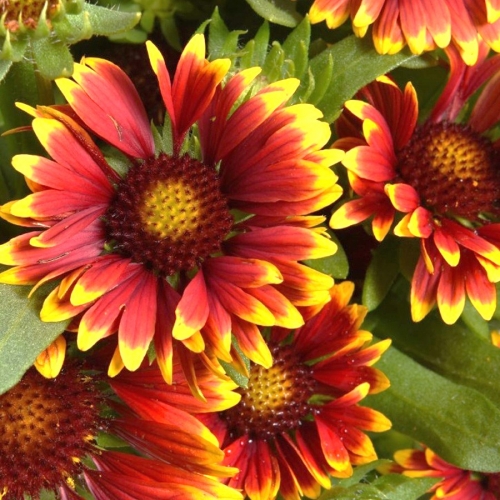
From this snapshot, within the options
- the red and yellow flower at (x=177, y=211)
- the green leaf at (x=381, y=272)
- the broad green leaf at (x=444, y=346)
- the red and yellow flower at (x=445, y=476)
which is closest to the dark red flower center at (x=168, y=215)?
the red and yellow flower at (x=177, y=211)

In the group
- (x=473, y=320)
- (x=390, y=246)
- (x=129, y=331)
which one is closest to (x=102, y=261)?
(x=129, y=331)

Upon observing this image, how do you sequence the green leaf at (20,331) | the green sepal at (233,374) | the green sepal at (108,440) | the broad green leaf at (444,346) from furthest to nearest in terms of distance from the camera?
the broad green leaf at (444,346) → the green sepal at (108,440) → the green sepal at (233,374) → the green leaf at (20,331)

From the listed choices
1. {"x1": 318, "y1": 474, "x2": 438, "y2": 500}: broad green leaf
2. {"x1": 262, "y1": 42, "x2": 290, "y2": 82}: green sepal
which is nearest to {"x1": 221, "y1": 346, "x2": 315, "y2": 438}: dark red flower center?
{"x1": 318, "y1": 474, "x2": 438, "y2": 500}: broad green leaf

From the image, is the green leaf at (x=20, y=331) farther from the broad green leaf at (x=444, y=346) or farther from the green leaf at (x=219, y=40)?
the broad green leaf at (x=444, y=346)

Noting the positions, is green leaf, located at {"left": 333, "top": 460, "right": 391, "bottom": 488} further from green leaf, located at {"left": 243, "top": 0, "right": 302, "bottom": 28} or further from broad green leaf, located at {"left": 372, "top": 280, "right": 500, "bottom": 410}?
green leaf, located at {"left": 243, "top": 0, "right": 302, "bottom": 28}

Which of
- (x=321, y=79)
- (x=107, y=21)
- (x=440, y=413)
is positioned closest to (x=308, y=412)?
(x=440, y=413)

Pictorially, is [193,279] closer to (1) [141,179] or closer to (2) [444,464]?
(1) [141,179]
